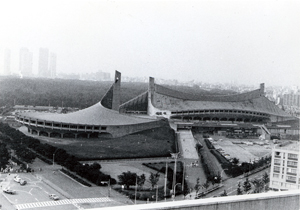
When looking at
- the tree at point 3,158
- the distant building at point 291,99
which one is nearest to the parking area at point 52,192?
the tree at point 3,158

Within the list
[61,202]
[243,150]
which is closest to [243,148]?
[243,150]

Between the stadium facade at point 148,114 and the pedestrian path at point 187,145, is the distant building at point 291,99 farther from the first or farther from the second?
the pedestrian path at point 187,145

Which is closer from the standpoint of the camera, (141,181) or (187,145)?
(141,181)

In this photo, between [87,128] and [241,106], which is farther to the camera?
[241,106]

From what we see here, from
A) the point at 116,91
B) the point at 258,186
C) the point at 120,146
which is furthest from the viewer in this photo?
the point at 116,91

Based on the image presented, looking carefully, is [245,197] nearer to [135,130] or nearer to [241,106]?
[135,130]

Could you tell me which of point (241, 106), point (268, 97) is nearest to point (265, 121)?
point (241, 106)

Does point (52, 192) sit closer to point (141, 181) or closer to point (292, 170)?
point (141, 181)
